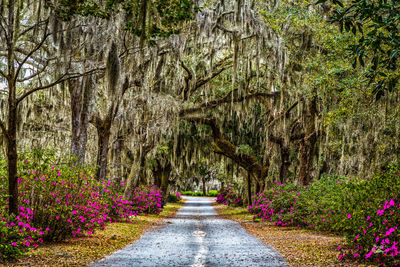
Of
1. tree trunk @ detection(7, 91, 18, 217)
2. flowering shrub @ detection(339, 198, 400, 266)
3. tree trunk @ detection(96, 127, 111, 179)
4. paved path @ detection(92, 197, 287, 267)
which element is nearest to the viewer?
flowering shrub @ detection(339, 198, 400, 266)

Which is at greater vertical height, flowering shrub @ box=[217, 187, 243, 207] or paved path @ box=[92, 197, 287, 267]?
paved path @ box=[92, 197, 287, 267]

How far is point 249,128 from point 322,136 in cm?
487

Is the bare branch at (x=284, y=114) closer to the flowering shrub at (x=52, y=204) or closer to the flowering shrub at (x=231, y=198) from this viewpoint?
the flowering shrub at (x=52, y=204)

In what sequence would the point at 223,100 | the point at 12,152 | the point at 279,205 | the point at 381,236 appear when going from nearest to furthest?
the point at 381,236 → the point at 12,152 → the point at 279,205 → the point at 223,100

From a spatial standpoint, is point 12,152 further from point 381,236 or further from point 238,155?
point 238,155

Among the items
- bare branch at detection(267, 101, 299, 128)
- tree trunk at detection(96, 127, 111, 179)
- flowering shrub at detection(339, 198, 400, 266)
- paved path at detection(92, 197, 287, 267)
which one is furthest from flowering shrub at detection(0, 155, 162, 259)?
bare branch at detection(267, 101, 299, 128)

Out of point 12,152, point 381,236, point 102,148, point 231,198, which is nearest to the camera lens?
point 381,236

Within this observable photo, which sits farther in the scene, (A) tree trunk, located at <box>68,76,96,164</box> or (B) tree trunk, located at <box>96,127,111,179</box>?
(B) tree trunk, located at <box>96,127,111,179</box>

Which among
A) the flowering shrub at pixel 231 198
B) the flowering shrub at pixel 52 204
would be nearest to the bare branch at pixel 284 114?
the flowering shrub at pixel 52 204

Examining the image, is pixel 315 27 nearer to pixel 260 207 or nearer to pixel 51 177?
pixel 260 207

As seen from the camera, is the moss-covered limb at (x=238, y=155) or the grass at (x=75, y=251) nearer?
the grass at (x=75, y=251)

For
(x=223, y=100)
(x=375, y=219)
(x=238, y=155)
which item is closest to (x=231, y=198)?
(x=238, y=155)

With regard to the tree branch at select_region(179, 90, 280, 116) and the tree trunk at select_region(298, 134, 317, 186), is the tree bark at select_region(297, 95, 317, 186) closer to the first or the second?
the tree trunk at select_region(298, 134, 317, 186)

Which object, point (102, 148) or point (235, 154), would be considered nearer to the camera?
point (102, 148)
